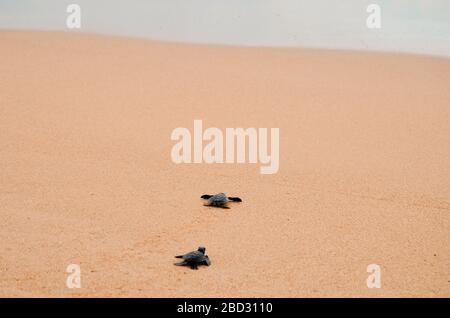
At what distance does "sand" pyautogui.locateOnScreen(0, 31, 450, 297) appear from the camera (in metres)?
3.12

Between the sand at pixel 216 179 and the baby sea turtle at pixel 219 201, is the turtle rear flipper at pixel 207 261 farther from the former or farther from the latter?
the baby sea turtle at pixel 219 201

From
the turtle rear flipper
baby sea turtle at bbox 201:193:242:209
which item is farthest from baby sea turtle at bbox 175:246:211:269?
baby sea turtle at bbox 201:193:242:209

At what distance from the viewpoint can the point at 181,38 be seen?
10688 mm

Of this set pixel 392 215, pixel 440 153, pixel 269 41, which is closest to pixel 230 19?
pixel 269 41

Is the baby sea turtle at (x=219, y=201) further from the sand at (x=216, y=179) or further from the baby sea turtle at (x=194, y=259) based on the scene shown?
the baby sea turtle at (x=194, y=259)

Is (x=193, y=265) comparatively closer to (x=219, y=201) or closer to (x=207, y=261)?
(x=207, y=261)

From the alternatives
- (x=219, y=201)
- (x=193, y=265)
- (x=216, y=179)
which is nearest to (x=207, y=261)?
(x=193, y=265)

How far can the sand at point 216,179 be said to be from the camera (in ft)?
10.2

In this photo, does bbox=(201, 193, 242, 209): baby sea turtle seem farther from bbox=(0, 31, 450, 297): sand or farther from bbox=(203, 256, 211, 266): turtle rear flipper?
bbox=(203, 256, 211, 266): turtle rear flipper

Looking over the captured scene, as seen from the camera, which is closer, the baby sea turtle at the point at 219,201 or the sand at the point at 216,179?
the sand at the point at 216,179

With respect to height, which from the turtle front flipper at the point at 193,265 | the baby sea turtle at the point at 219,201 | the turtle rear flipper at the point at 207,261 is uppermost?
the baby sea turtle at the point at 219,201

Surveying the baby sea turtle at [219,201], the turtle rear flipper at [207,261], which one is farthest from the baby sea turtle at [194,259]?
the baby sea turtle at [219,201]

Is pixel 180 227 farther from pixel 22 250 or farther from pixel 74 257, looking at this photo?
pixel 22 250

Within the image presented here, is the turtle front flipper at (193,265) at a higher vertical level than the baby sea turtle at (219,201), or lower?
lower
